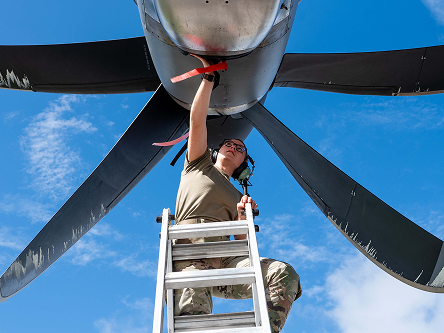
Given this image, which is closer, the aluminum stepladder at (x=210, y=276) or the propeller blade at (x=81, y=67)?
the aluminum stepladder at (x=210, y=276)

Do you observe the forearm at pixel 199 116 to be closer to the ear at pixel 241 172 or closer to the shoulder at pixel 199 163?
the shoulder at pixel 199 163

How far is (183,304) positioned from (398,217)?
11.8 ft

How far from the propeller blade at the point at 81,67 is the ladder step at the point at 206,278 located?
173 inches

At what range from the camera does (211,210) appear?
420 cm

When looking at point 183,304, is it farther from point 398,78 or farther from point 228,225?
point 398,78

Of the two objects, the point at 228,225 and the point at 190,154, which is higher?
the point at 190,154

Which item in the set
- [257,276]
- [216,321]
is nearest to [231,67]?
[257,276]

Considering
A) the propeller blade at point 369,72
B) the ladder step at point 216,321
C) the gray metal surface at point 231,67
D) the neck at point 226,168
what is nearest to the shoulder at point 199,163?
the neck at point 226,168

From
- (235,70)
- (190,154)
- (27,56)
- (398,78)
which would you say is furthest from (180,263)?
(398,78)

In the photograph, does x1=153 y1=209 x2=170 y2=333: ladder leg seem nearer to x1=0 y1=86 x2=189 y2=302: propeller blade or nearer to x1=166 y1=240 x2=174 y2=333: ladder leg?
x1=166 y1=240 x2=174 y2=333: ladder leg

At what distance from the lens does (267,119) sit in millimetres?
6758

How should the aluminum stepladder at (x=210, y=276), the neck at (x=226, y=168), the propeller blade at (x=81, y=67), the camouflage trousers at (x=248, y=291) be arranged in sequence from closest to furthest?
the aluminum stepladder at (x=210, y=276)
the camouflage trousers at (x=248, y=291)
the neck at (x=226, y=168)
the propeller blade at (x=81, y=67)

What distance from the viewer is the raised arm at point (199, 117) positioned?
413cm

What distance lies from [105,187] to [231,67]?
2716 mm
